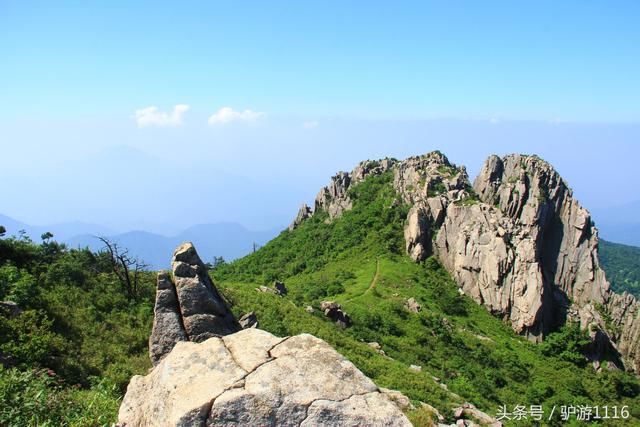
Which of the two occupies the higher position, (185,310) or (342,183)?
(185,310)

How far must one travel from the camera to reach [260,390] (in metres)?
8.86

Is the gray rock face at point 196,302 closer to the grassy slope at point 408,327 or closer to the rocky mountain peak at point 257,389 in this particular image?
the rocky mountain peak at point 257,389

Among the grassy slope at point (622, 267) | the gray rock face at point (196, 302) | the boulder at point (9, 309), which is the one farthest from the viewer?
the grassy slope at point (622, 267)

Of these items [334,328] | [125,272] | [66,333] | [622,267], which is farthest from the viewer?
[622,267]

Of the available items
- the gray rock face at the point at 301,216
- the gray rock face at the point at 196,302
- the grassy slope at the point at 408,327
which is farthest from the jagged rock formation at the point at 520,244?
the gray rock face at the point at 196,302

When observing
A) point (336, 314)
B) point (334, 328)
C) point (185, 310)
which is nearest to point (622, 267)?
point (336, 314)

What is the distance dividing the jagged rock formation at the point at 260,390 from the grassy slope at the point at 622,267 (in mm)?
133787

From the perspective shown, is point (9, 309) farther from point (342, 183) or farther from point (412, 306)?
point (342, 183)

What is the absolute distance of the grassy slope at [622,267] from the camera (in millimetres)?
131625

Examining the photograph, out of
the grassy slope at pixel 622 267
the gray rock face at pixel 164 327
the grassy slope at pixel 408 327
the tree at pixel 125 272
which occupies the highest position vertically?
the gray rock face at pixel 164 327

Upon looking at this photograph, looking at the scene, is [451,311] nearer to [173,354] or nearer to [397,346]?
[397,346]

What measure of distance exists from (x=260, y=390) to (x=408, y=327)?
37.7 metres

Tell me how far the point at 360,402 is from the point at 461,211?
172ft

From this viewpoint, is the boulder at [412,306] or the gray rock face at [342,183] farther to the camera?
the gray rock face at [342,183]
